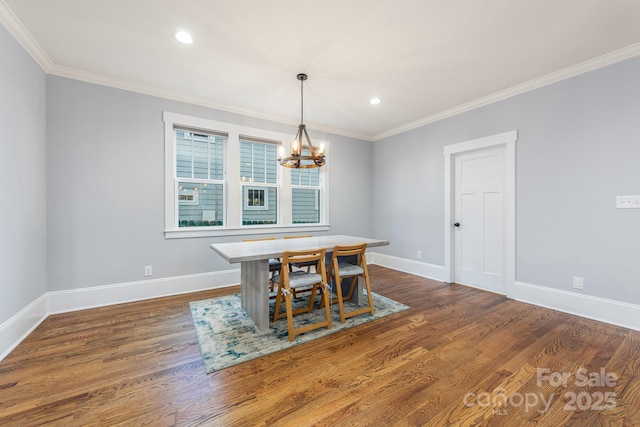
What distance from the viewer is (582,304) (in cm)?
286

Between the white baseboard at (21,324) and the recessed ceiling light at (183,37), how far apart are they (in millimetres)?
2803

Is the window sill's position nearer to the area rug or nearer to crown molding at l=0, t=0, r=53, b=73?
the area rug

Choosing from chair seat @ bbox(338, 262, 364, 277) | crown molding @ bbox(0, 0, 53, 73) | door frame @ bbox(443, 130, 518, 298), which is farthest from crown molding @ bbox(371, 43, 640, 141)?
crown molding @ bbox(0, 0, 53, 73)

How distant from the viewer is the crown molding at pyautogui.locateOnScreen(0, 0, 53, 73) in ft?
6.79

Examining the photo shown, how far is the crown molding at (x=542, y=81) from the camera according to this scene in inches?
102

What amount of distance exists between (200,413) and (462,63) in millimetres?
3766

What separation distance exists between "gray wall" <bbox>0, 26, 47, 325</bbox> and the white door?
5.18 metres

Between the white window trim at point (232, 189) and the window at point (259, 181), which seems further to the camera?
the window at point (259, 181)

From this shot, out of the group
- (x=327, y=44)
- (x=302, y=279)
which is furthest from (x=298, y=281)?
(x=327, y=44)

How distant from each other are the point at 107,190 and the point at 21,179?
81 centimetres

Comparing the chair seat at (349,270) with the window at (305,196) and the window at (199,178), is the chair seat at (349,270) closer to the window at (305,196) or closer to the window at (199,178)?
the window at (305,196)

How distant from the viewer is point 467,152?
4.03 m

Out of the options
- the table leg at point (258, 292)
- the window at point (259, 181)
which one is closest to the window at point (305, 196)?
the window at point (259, 181)

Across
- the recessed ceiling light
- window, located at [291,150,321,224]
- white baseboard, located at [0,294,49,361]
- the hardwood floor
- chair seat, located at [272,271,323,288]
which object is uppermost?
the recessed ceiling light
